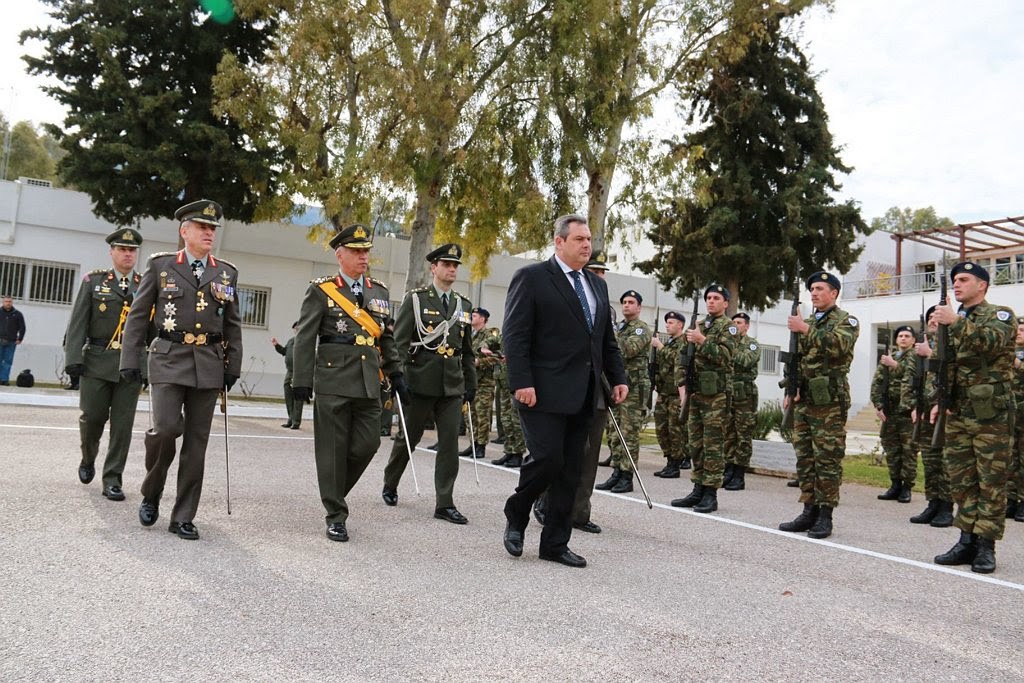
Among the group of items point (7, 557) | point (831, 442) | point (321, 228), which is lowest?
point (7, 557)

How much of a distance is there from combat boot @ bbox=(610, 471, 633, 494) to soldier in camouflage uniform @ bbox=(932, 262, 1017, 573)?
3.25 meters

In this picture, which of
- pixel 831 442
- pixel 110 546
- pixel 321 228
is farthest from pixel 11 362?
pixel 831 442

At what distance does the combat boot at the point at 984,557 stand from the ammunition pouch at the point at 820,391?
1458 millimetres

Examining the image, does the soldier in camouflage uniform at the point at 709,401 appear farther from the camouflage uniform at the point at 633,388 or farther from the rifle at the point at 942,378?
the rifle at the point at 942,378

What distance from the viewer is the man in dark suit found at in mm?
5363

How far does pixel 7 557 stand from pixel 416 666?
2.68 meters

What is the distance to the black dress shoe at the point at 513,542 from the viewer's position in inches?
217

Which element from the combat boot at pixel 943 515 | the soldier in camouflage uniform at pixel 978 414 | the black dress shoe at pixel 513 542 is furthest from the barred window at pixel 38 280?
the soldier in camouflage uniform at pixel 978 414

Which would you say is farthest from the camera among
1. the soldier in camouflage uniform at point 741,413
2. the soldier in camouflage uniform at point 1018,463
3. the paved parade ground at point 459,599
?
the soldier in camouflage uniform at point 741,413

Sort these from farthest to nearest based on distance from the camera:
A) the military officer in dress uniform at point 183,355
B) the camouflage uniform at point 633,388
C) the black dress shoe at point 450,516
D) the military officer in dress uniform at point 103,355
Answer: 1. the camouflage uniform at point 633,388
2. the military officer in dress uniform at point 103,355
3. the black dress shoe at point 450,516
4. the military officer in dress uniform at point 183,355

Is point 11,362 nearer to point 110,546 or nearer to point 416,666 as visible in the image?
point 110,546

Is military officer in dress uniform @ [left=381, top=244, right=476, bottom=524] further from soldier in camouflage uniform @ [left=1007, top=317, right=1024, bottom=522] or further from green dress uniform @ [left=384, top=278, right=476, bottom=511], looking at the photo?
soldier in camouflage uniform @ [left=1007, top=317, right=1024, bottom=522]

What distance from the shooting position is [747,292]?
27.7 m

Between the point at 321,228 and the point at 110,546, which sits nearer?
the point at 110,546
